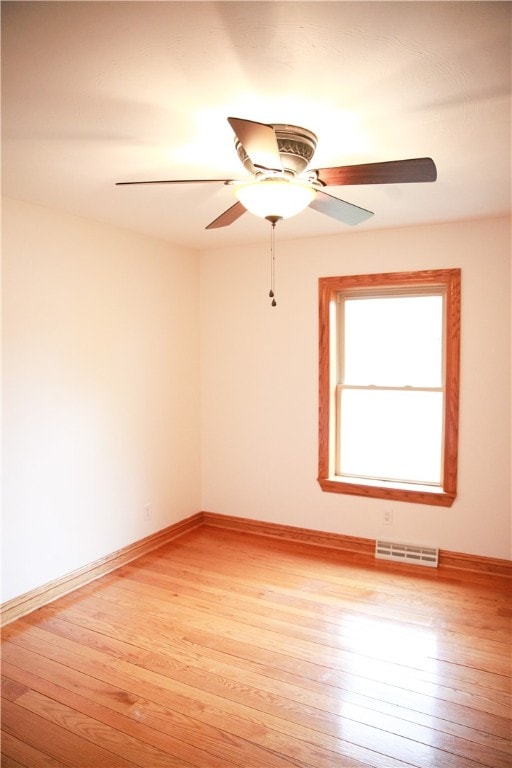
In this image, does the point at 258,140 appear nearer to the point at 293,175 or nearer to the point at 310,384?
the point at 293,175

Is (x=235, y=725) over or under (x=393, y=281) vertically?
under

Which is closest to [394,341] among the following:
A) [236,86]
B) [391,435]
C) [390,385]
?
[390,385]

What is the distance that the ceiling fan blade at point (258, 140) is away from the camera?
1547 mm

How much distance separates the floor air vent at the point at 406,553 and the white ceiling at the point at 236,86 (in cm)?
261

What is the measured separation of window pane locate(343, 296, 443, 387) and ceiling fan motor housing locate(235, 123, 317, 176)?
7.25 feet

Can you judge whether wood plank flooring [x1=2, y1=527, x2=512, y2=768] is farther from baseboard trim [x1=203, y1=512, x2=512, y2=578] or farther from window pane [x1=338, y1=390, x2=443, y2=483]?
window pane [x1=338, y1=390, x2=443, y2=483]

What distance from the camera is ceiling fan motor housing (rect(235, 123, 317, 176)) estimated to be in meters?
2.04

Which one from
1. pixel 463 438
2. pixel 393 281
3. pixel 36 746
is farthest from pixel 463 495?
pixel 36 746

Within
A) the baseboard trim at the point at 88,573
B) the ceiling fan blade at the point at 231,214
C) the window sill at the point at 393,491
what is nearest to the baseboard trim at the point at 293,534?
the baseboard trim at the point at 88,573

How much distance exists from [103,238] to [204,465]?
2262 millimetres

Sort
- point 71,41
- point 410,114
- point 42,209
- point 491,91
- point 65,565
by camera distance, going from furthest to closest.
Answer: point 65,565 → point 42,209 → point 410,114 → point 491,91 → point 71,41

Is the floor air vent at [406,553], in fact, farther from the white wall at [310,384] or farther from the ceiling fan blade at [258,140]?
the ceiling fan blade at [258,140]

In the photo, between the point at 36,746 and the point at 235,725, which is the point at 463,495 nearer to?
the point at 235,725

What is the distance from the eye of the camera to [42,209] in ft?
10.8
